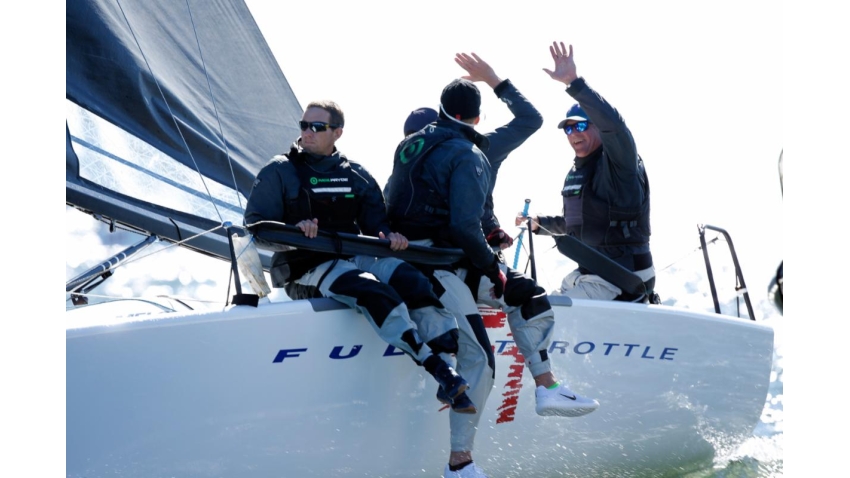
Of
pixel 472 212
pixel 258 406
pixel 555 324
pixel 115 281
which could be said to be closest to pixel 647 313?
pixel 555 324

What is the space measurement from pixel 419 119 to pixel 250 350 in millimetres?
1117

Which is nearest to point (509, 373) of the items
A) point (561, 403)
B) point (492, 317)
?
point (492, 317)

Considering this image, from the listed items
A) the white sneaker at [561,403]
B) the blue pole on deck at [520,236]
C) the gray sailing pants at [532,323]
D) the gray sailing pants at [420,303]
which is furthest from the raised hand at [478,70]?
the white sneaker at [561,403]

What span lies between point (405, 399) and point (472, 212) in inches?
26.5

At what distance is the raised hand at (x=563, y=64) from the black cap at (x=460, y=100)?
0.41 meters

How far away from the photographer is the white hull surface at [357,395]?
9.47ft

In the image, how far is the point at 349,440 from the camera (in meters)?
3.28

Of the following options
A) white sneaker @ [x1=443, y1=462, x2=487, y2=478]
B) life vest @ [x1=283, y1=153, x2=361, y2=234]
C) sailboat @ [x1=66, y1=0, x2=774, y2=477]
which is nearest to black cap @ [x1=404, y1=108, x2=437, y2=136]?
life vest @ [x1=283, y1=153, x2=361, y2=234]

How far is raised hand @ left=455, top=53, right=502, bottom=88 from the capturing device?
3910 millimetres

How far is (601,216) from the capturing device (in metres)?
4.16

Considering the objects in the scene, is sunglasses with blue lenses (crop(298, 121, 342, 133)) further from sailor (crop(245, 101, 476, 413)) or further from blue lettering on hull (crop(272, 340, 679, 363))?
blue lettering on hull (crop(272, 340, 679, 363))

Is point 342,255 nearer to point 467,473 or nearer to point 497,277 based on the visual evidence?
point 497,277

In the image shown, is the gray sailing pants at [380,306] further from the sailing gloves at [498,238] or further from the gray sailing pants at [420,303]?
the sailing gloves at [498,238]
